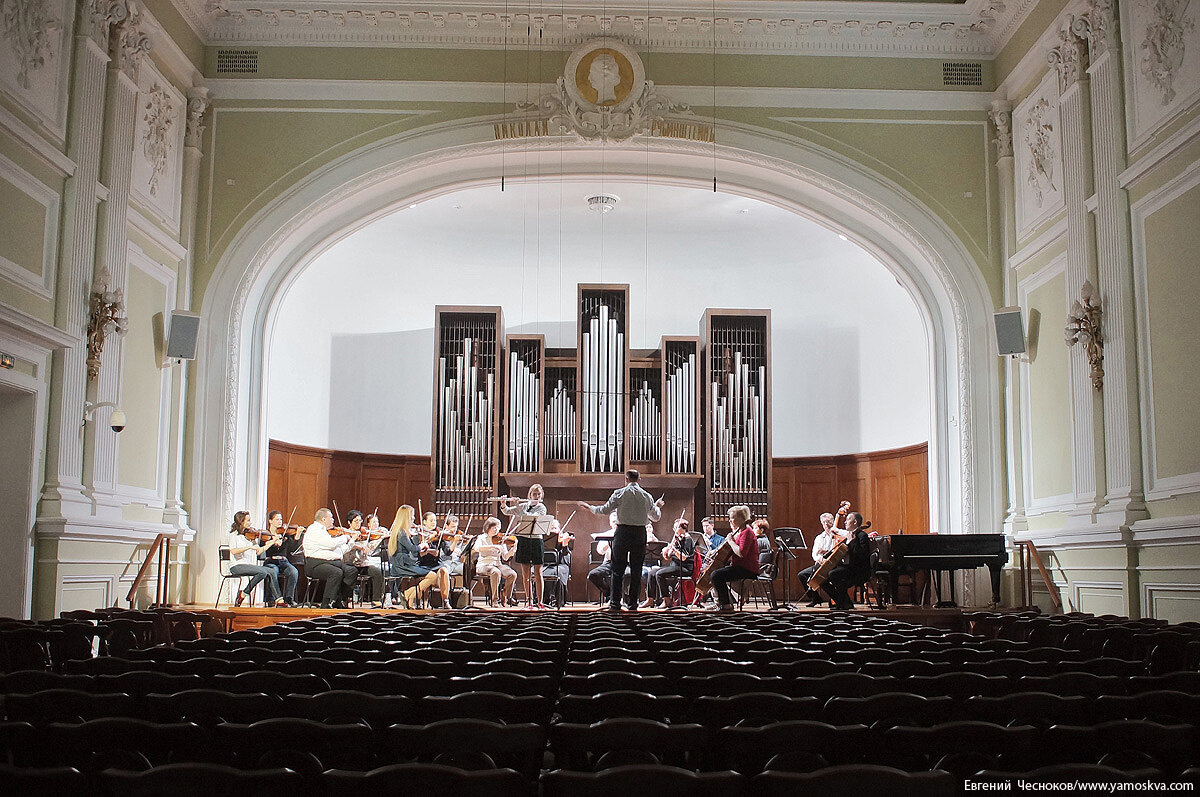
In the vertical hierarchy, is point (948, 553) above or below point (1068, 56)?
→ below

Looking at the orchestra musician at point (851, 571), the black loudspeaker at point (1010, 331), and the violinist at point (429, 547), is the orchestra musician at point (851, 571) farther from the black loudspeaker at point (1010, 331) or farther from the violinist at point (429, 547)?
the violinist at point (429, 547)

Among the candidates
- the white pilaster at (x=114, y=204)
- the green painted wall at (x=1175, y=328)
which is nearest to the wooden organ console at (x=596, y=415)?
the white pilaster at (x=114, y=204)

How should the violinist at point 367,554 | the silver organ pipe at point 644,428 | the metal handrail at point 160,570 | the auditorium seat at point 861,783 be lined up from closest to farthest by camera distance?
the auditorium seat at point 861,783
the metal handrail at point 160,570
the violinist at point 367,554
the silver organ pipe at point 644,428

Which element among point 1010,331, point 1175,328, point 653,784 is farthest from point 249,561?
point 653,784

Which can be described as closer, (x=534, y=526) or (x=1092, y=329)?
(x=1092, y=329)

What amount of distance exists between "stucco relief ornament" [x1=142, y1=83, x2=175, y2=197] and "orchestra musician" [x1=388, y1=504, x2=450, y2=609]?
4.06m

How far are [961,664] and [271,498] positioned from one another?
1233 cm

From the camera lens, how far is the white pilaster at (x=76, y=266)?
8.62 m

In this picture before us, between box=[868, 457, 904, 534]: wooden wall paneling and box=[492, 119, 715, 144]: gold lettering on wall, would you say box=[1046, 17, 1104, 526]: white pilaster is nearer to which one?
box=[492, 119, 715, 144]: gold lettering on wall

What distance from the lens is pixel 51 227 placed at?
8.71m

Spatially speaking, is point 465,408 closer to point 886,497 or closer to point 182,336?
point 182,336

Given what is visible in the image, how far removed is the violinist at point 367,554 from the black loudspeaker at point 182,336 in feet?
8.08

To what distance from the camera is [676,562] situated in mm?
12289

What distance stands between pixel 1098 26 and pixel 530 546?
711 cm
